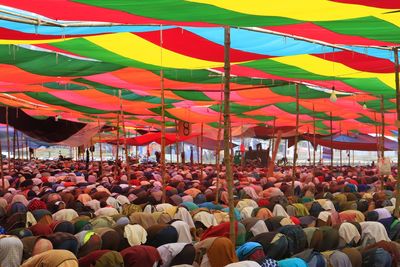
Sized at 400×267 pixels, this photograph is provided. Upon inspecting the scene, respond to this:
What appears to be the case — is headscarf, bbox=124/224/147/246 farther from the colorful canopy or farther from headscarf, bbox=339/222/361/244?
headscarf, bbox=339/222/361/244

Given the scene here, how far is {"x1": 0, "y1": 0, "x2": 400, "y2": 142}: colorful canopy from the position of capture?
167 inches

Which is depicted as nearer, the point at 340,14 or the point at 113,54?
the point at 340,14

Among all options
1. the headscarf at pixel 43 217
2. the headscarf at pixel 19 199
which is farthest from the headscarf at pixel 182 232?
the headscarf at pixel 19 199

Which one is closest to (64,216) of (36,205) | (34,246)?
(36,205)

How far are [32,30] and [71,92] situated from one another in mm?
5702

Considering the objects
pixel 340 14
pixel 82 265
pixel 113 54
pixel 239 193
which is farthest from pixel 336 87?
pixel 82 265

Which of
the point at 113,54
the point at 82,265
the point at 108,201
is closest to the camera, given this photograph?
the point at 82,265

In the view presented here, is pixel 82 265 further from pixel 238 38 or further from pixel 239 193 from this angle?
pixel 239 193

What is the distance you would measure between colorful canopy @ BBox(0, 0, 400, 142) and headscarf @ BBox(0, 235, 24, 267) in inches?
79.2

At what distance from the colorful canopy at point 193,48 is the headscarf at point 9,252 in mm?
2011

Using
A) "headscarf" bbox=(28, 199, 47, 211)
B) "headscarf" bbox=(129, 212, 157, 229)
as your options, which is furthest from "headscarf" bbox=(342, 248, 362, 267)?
"headscarf" bbox=(28, 199, 47, 211)

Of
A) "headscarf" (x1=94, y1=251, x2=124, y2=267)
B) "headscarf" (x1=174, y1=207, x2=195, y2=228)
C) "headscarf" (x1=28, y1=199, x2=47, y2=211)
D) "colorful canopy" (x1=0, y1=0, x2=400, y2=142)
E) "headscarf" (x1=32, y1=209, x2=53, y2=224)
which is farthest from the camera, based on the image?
"headscarf" (x1=28, y1=199, x2=47, y2=211)

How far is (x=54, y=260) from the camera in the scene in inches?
174

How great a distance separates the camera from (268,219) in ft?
22.2
